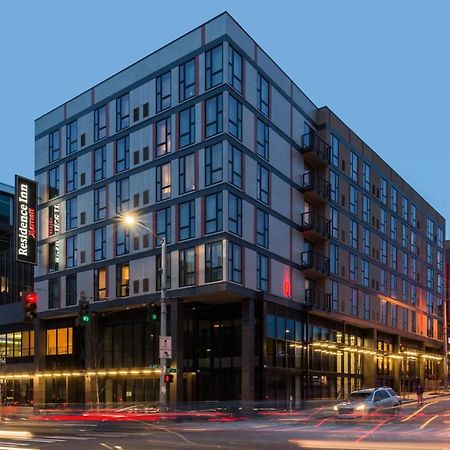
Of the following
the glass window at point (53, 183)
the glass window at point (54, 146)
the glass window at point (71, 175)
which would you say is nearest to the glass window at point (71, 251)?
the glass window at point (71, 175)

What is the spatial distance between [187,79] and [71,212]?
52.8 feet

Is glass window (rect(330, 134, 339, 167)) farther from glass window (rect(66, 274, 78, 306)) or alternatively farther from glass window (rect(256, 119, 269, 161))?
glass window (rect(66, 274, 78, 306))

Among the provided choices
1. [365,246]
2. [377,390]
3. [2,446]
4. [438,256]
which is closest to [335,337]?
[365,246]

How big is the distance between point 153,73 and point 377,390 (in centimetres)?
2925

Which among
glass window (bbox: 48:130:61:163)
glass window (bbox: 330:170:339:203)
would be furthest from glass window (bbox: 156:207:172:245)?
glass window (bbox: 330:170:339:203)

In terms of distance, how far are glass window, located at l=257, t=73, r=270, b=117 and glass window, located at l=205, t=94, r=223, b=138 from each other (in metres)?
4.43

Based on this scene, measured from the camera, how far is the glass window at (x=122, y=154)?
54275 millimetres

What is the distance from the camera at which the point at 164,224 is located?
5069cm

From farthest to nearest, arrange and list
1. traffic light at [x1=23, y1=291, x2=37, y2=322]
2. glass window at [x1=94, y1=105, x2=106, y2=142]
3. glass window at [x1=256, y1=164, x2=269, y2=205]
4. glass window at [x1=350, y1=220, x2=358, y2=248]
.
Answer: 1. glass window at [x1=350, y1=220, x2=358, y2=248]
2. glass window at [x1=94, y1=105, x2=106, y2=142]
3. glass window at [x1=256, y1=164, x2=269, y2=205]
4. traffic light at [x1=23, y1=291, x2=37, y2=322]

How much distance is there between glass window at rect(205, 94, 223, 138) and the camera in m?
47.6

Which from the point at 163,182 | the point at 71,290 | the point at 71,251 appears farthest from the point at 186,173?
the point at 71,290

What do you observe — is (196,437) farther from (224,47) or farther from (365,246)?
(365,246)

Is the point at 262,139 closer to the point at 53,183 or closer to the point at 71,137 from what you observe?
the point at 71,137

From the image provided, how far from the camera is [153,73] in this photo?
5269 centimetres
